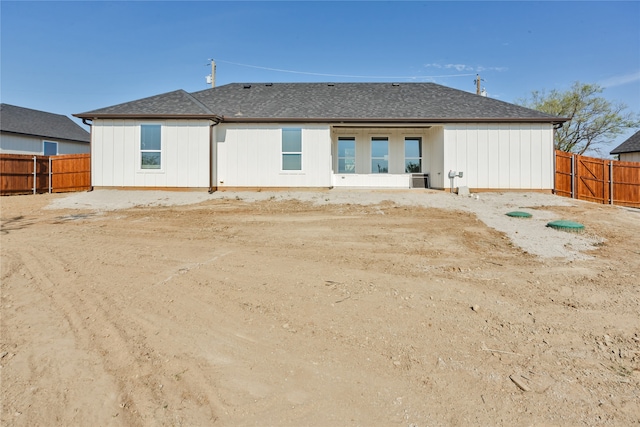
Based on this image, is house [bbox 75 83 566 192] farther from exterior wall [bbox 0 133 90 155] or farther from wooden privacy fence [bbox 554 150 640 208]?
exterior wall [bbox 0 133 90 155]

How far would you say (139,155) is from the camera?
14.4m

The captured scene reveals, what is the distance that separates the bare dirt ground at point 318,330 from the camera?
247 centimetres

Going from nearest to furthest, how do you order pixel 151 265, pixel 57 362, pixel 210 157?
pixel 57 362 → pixel 151 265 → pixel 210 157

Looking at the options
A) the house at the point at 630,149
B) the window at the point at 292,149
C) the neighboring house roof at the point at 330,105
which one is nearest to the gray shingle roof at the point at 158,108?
the neighboring house roof at the point at 330,105

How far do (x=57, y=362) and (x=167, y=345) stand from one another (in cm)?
81

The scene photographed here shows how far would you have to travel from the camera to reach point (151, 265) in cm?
531

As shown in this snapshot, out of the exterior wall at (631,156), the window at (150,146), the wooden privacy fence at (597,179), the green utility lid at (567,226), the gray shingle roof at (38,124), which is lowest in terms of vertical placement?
the green utility lid at (567,226)

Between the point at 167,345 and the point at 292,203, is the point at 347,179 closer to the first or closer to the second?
the point at 292,203

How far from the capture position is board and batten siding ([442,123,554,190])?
14578 millimetres

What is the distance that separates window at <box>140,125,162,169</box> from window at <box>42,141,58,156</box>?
16.1 m

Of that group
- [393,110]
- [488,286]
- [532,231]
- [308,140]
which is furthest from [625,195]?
[488,286]

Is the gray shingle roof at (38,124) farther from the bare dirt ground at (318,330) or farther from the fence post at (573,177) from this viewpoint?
the fence post at (573,177)

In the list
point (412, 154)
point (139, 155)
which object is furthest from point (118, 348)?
point (412, 154)

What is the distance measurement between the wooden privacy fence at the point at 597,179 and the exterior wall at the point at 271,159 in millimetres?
9618
